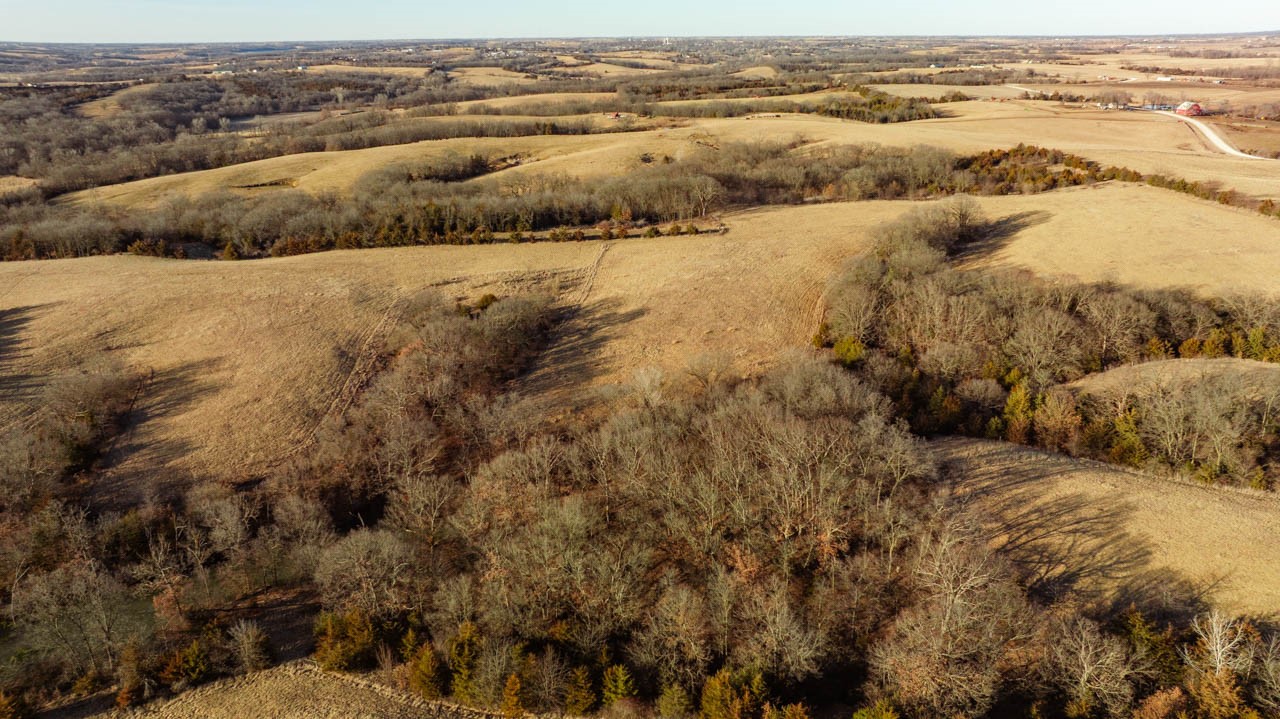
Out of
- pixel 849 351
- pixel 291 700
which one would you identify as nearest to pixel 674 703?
pixel 291 700

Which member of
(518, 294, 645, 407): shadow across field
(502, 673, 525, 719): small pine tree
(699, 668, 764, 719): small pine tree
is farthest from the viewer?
(518, 294, 645, 407): shadow across field

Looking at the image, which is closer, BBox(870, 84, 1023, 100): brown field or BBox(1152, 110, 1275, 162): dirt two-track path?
BBox(1152, 110, 1275, 162): dirt two-track path

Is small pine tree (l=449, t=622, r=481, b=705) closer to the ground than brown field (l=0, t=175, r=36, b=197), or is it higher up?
closer to the ground

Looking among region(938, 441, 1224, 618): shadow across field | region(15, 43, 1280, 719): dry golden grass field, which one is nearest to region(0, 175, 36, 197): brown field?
region(15, 43, 1280, 719): dry golden grass field

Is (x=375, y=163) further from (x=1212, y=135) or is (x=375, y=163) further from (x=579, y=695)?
(x=1212, y=135)

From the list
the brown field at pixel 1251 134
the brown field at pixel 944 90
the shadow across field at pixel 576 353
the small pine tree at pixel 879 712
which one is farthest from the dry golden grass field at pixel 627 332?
the brown field at pixel 944 90

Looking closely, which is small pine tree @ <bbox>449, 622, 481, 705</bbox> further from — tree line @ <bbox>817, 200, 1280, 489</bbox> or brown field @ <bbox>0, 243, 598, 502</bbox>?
tree line @ <bbox>817, 200, 1280, 489</bbox>

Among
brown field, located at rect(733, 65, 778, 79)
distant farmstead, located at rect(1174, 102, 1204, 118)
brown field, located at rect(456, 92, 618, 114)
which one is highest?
brown field, located at rect(733, 65, 778, 79)

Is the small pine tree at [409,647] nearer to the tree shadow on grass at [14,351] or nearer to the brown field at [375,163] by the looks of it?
the tree shadow on grass at [14,351]

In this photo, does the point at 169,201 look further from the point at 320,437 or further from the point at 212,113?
the point at 212,113
